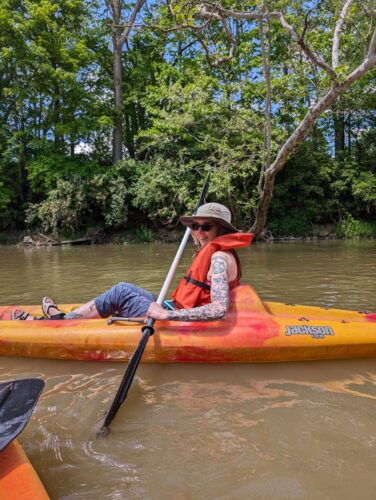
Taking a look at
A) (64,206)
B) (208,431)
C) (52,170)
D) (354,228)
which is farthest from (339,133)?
(208,431)

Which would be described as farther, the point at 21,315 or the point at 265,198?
the point at 265,198

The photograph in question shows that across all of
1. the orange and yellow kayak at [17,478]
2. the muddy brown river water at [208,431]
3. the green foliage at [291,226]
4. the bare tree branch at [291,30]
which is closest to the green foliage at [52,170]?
the green foliage at [291,226]

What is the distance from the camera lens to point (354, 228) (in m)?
16.5

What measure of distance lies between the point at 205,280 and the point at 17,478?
1774 millimetres

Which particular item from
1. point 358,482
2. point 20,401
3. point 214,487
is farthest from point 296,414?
point 20,401

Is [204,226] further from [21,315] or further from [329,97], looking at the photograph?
[329,97]

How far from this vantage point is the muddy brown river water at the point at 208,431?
1.62 m

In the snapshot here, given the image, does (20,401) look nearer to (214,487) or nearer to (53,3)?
(214,487)

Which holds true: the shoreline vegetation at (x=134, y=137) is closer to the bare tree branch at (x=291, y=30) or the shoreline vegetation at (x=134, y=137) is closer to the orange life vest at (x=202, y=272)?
the bare tree branch at (x=291, y=30)

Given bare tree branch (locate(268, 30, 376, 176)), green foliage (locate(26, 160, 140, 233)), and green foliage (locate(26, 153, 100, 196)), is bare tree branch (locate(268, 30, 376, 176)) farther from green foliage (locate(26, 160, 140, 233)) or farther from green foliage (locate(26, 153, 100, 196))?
green foliage (locate(26, 153, 100, 196))

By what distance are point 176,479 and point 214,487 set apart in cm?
15

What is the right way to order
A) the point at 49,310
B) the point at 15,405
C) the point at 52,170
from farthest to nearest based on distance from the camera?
the point at 52,170
the point at 49,310
the point at 15,405

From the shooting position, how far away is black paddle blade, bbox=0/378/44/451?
1.61m

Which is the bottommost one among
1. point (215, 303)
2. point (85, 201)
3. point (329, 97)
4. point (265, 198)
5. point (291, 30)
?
point (215, 303)
